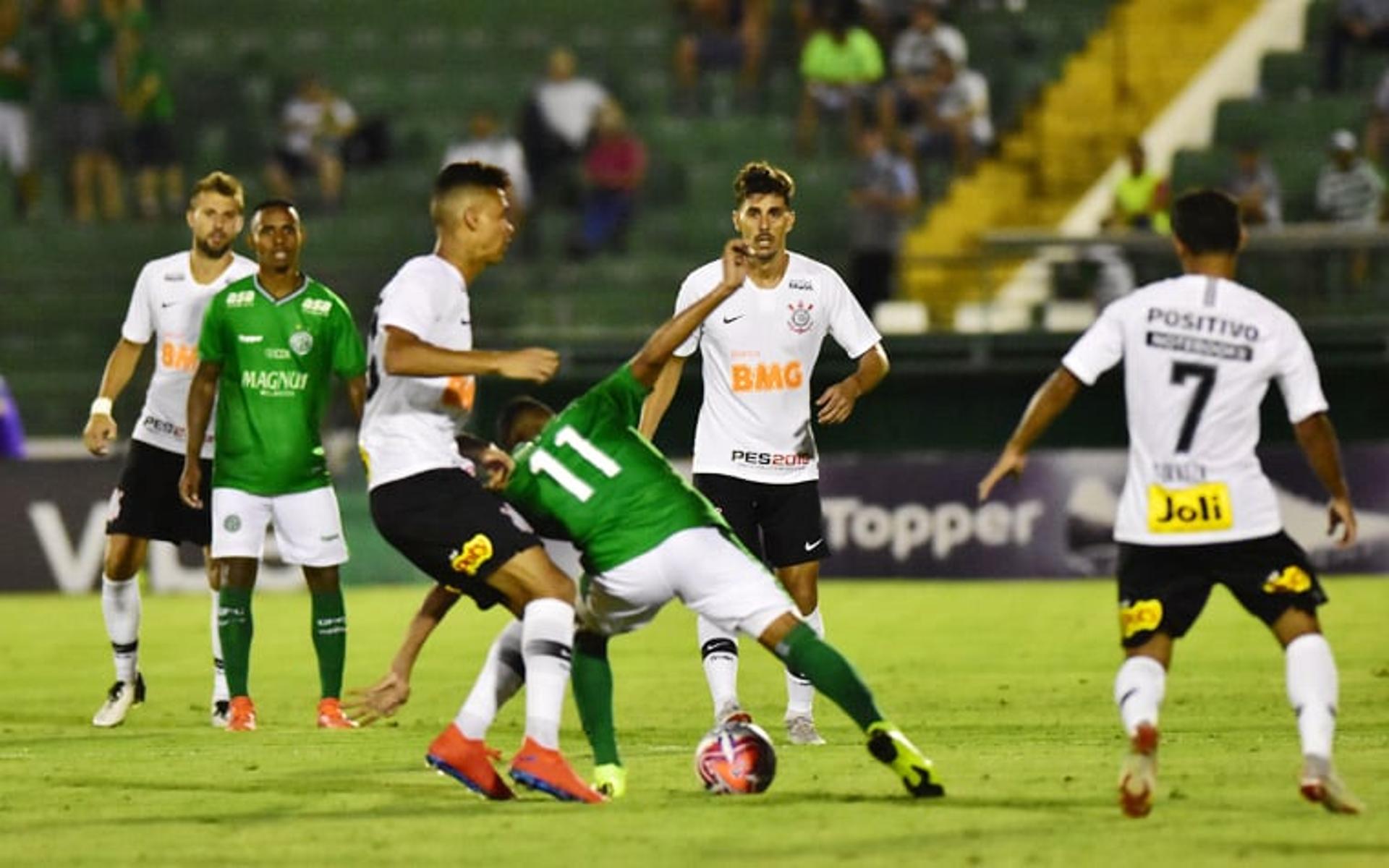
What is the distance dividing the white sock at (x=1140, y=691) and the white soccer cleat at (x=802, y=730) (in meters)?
2.85

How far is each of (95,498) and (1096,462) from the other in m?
7.59

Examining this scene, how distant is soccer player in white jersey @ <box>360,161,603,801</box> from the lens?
352 inches

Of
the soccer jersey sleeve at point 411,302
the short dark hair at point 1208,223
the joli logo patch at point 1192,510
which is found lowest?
the joli logo patch at point 1192,510

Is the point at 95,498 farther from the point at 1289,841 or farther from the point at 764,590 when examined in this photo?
the point at 1289,841

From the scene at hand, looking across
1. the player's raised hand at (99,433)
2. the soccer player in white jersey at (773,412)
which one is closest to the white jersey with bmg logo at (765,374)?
the soccer player in white jersey at (773,412)

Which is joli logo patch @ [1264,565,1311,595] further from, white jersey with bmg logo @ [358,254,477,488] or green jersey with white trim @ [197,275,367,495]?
green jersey with white trim @ [197,275,367,495]

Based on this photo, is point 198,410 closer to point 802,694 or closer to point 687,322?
point 802,694

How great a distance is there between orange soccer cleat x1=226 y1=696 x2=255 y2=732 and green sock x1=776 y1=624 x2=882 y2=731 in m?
3.96

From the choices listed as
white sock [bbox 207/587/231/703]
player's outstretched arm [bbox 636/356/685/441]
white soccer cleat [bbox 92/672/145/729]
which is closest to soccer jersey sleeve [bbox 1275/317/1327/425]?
player's outstretched arm [bbox 636/356/685/441]

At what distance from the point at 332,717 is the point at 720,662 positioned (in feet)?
7.15

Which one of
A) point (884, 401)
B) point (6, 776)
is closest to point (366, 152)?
point (884, 401)

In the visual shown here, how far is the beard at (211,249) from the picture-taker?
12609mm

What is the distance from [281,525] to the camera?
40.0ft

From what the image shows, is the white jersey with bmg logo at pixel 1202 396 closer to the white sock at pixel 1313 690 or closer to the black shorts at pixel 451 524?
the white sock at pixel 1313 690
